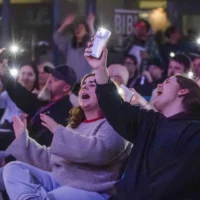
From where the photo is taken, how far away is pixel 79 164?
4.65 meters

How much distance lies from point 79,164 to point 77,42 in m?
4.65

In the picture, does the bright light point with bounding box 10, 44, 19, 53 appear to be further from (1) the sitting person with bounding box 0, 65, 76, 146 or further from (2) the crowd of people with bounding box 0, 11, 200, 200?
(2) the crowd of people with bounding box 0, 11, 200, 200

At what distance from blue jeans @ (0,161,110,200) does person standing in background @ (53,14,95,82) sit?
172 inches

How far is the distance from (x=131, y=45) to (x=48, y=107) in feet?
12.1

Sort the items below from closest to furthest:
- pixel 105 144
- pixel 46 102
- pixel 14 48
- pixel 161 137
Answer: pixel 161 137
pixel 105 144
pixel 46 102
pixel 14 48

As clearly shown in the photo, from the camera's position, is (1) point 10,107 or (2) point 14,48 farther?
(2) point 14,48

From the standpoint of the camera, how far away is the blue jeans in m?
4.53

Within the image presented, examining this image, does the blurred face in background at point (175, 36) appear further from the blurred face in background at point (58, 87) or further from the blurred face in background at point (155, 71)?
the blurred face in background at point (58, 87)

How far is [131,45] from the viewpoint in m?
9.66

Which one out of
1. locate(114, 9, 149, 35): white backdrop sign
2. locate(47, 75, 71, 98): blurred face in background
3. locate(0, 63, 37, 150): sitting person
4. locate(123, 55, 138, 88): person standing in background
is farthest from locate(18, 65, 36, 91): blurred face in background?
locate(114, 9, 149, 35): white backdrop sign

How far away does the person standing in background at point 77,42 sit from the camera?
900 centimetres

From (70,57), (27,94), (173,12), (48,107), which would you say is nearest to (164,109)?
(48,107)

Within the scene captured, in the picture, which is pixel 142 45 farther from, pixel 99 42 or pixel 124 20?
pixel 99 42

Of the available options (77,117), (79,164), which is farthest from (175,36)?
(79,164)
